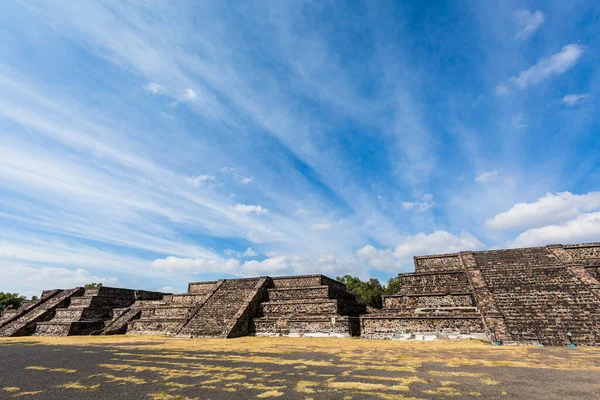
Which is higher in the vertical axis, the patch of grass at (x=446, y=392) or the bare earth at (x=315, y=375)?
the bare earth at (x=315, y=375)

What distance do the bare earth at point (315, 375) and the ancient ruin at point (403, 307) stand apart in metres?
2.66

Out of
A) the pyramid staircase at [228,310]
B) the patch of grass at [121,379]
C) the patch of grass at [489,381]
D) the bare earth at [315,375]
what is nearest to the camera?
the bare earth at [315,375]

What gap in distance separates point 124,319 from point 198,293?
5383 mm

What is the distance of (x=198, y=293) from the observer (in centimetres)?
2353

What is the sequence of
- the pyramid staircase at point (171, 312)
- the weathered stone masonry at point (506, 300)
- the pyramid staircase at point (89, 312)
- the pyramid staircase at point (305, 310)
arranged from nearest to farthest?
the weathered stone masonry at point (506, 300) → the pyramid staircase at point (305, 310) → the pyramid staircase at point (171, 312) → the pyramid staircase at point (89, 312)

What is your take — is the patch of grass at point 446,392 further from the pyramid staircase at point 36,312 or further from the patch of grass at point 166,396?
the pyramid staircase at point 36,312

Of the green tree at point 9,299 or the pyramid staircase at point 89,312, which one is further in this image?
the green tree at point 9,299

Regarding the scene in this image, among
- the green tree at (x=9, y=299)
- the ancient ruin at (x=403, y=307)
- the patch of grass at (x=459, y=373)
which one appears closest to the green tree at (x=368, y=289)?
the ancient ruin at (x=403, y=307)

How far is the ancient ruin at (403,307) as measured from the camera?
12486mm

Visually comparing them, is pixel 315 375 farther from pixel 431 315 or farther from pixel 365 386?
pixel 431 315

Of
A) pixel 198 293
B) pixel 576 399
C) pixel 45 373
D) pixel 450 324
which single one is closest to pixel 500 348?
pixel 450 324

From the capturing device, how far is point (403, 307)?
16453 mm

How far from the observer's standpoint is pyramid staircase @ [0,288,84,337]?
21219mm

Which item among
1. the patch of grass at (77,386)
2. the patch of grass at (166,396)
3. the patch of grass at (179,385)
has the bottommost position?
the patch of grass at (166,396)
